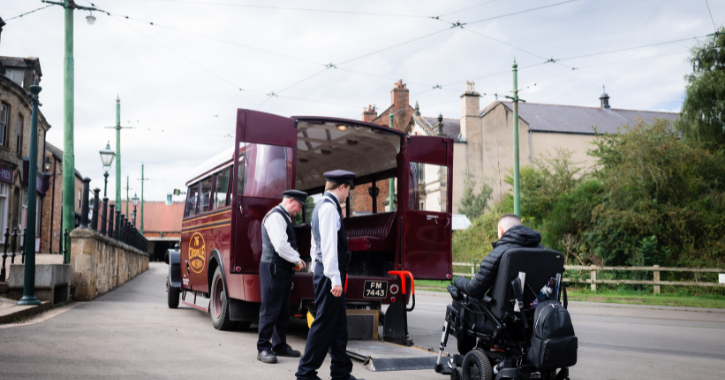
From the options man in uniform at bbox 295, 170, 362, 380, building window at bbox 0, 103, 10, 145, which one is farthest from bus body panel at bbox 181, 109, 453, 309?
building window at bbox 0, 103, 10, 145

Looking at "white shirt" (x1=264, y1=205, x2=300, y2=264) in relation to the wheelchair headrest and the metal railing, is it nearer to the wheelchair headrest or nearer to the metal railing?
the wheelchair headrest

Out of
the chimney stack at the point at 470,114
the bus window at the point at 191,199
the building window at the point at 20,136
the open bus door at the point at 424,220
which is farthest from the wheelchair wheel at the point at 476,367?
the chimney stack at the point at 470,114

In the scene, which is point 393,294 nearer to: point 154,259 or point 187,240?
point 187,240

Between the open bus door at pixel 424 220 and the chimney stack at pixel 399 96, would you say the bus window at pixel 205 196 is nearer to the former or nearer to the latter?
the open bus door at pixel 424 220

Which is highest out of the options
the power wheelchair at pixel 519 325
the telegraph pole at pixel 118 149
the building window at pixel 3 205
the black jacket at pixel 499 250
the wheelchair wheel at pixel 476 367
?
the telegraph pole at pixel 118 149

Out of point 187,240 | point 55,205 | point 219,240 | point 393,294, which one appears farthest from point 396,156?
point 55,205

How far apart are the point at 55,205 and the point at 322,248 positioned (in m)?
34.7

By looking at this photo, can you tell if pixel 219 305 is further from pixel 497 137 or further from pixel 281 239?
pixel 497 137

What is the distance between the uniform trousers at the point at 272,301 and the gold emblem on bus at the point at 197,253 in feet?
12.3

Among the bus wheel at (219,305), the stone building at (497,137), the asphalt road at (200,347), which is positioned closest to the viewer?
the asphalt road at (200,347)

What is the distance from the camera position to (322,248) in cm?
550

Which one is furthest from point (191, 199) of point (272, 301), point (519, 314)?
point (519, 314)

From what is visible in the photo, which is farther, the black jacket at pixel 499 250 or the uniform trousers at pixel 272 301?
the uniform trousers at pixel 272 301

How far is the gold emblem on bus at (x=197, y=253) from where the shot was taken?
10603 mm
